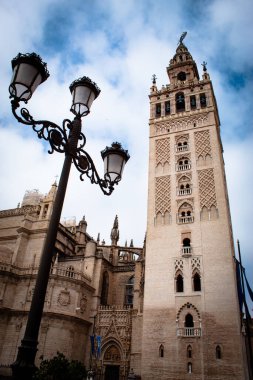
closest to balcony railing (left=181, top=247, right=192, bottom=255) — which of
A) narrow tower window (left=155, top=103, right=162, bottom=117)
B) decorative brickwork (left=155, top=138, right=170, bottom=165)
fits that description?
decorative brickwork (left=155, top=138, right=170, bottom=165)

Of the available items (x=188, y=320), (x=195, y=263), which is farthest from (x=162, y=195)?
(x=188, y=320)

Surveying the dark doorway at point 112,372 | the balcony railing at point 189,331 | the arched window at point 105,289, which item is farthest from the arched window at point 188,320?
the arched window at point 105,289

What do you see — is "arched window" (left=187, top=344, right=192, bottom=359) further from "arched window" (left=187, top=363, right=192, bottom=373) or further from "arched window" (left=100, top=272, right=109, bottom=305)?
"arched window" (left=100, top=272, right=109, bottom=305)

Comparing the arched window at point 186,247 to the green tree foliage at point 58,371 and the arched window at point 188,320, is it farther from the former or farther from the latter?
the green tree foliage at point 58,371

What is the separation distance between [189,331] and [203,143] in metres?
14.3

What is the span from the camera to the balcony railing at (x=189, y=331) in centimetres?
1941

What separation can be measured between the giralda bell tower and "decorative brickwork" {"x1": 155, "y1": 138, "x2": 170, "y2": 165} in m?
0.09

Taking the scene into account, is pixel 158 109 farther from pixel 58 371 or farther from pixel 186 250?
pixel 58 371

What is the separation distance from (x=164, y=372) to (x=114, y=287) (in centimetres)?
1203

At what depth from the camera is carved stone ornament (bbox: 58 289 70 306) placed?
79.5 ft

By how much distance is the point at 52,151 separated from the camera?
5574mm

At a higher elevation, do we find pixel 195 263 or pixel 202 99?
pixel 202 99

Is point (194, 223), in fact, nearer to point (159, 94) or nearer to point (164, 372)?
point (164, 372)

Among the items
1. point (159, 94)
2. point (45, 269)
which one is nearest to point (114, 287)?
point (159, 94)
